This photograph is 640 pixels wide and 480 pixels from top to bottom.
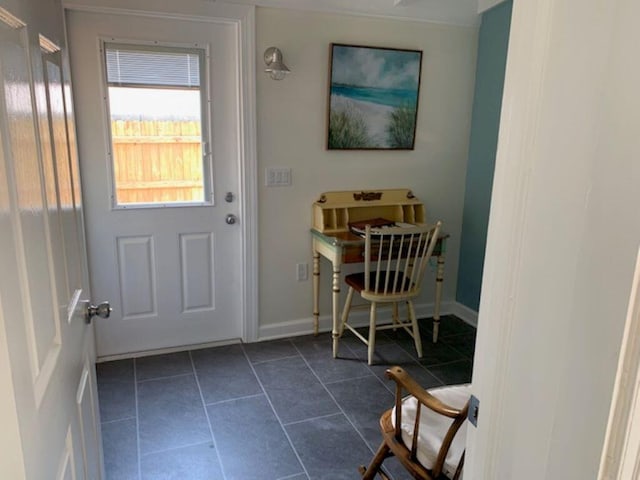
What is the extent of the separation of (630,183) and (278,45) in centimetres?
259

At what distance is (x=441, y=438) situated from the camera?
1465mm

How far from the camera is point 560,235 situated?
2.18 feet

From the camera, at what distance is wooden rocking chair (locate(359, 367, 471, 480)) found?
4.43ft

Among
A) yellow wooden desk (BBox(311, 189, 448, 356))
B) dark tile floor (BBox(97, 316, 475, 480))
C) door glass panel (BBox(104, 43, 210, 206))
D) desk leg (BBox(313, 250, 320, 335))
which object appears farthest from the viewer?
desk leg (BBox(313, 250, 320, 335))

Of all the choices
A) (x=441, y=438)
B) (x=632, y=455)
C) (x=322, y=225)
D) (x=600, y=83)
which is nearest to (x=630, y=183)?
(x=600, y=83)

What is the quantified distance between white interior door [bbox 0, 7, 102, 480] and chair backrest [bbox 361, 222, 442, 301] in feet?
5.83

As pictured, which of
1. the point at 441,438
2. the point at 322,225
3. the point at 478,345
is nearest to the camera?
the point at 478,345

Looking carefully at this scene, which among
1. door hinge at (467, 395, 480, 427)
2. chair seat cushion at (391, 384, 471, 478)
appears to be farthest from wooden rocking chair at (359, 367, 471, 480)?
door hinge at (467, 395, 480, 427)

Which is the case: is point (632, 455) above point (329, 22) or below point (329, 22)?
below

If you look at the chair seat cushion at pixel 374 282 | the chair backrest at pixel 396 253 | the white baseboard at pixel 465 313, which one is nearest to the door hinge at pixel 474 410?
the chair backrest at pixel 396 253

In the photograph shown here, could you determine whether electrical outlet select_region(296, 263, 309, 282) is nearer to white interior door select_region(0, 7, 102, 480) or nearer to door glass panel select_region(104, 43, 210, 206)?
door glass panel select_region(104, 43, 210, 206)

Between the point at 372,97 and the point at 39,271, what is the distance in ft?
8.67

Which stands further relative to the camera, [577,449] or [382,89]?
[382,89]

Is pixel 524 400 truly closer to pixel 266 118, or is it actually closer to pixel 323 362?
pixel 323 362
